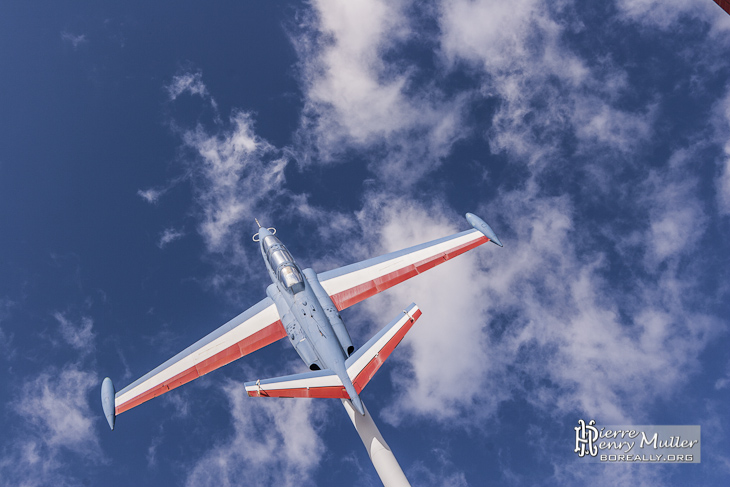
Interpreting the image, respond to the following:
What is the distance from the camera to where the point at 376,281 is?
2328 inches

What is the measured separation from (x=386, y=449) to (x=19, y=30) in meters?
103

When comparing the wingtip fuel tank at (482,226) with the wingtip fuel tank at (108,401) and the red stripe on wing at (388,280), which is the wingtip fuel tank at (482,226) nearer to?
the red stripe on wing at (388,280)

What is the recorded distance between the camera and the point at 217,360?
5328cm

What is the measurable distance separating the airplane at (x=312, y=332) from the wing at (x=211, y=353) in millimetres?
116

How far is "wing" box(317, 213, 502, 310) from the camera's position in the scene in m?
58.2

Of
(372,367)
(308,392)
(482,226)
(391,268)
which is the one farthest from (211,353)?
(482,226)

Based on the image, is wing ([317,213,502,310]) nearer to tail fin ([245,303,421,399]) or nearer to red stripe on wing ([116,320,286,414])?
red stripe on wing ([116,320,286,414])

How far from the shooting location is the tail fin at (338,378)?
137 feet

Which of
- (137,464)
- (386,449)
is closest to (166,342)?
(137,464)

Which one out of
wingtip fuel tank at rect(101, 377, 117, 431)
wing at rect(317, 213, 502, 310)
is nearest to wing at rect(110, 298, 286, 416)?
wingtip fuel tank at rect(101, 377, 117, 431)

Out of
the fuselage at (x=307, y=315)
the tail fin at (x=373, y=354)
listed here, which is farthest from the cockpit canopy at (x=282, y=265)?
the tail fin at (x=373, y=354)

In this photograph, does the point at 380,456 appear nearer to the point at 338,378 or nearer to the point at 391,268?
the point at 338,378

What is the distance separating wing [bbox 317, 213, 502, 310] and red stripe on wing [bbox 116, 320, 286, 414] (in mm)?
9208

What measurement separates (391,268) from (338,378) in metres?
20.5
